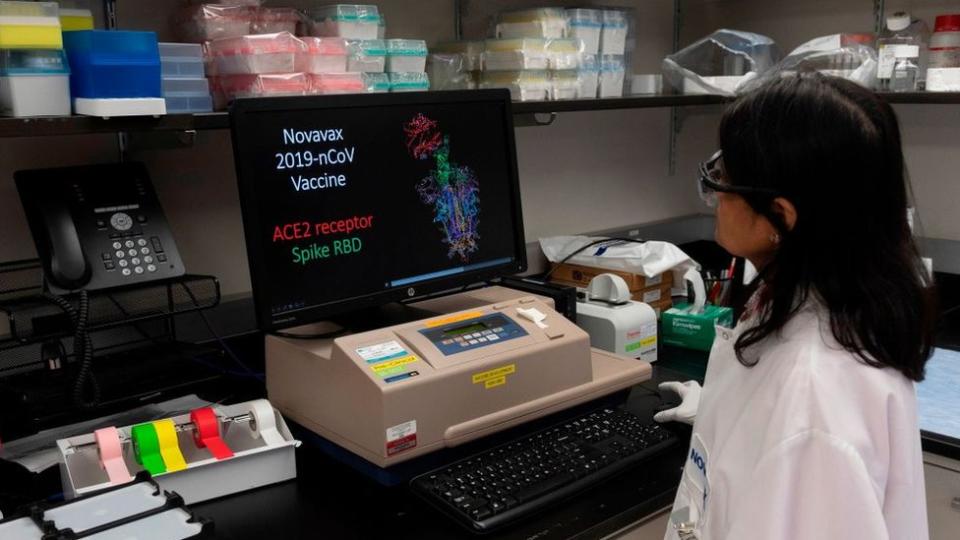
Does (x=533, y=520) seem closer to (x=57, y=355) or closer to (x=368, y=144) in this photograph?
(x=368, y=144)

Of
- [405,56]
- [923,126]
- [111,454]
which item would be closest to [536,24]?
[405,56]

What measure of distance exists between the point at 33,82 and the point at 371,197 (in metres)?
0.51

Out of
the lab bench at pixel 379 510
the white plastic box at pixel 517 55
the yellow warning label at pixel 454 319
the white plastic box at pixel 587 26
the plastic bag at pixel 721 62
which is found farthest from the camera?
the plastic bag at pixel 721 62

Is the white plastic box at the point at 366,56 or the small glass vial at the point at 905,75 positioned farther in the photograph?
the small glass vial at the point at 905,75

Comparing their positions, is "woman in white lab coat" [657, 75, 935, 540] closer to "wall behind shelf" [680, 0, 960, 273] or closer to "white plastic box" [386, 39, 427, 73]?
"white plastic box" [386, 39, 427, 73]

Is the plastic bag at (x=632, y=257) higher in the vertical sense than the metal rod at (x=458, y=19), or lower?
lower

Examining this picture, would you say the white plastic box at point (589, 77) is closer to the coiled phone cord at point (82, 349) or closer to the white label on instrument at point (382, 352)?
the white label on instrument at point (382, 352)

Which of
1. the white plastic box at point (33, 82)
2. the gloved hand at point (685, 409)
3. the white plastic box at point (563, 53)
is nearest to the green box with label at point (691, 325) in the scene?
the gloved hand at point (685, 409)

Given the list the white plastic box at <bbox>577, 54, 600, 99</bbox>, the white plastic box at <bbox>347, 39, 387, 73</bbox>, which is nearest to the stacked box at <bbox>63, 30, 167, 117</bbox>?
the white plastic box at <bbox>347, 39, 387, 73</bbox>

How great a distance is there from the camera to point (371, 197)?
1.37 metres

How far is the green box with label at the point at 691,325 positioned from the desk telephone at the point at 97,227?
1.08 metres

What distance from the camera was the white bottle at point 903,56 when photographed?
2061mm

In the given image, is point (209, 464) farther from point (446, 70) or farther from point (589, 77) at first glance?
point (589, 77)

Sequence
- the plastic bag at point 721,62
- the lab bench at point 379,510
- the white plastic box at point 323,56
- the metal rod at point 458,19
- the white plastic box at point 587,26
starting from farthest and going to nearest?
the plastic bag at point 721,62 < the metal rod at point 458,19 < the white plastic box at point 587,26 < the white plastic box at point 323,56 < the lab bench at point 379,510
